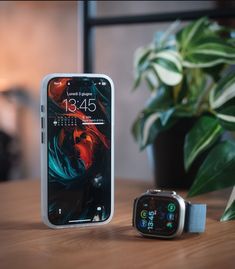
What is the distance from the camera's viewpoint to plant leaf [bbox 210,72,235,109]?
832 millimetres

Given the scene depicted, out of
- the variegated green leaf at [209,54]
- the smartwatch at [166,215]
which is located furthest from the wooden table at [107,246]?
the variegated green leaf at [209,54]

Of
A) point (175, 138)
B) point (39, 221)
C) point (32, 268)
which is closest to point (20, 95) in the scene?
point (175, 138)

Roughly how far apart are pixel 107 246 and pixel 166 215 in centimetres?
8

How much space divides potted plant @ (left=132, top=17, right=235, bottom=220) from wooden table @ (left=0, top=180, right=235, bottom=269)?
19 cm

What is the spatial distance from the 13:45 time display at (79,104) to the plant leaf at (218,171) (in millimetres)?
209

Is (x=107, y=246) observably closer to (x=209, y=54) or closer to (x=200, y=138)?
(x=200, y=138)

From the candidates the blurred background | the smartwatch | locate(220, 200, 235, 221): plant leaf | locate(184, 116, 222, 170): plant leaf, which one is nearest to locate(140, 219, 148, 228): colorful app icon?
the smartwatch

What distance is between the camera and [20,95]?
2.71 m

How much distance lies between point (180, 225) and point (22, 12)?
221cm

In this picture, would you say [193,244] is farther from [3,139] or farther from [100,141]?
[3,139]

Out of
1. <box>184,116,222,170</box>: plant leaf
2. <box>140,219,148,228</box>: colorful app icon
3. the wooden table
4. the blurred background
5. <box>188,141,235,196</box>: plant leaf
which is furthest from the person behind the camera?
the blurred background

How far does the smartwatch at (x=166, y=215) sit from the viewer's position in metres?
0.64

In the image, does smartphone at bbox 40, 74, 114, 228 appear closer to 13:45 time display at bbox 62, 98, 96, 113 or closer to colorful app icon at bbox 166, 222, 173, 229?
13:45 time display at bbox 62, 98, 96, 113

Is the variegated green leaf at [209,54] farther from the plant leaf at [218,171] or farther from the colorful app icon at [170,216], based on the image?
the colorful app icon at [170,216]
